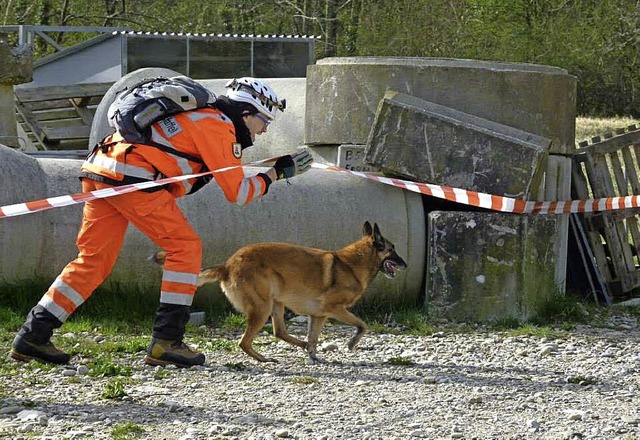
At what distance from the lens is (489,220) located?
29.7 feet

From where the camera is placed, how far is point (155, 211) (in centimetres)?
678

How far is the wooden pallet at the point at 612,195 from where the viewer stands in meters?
A: 10.1

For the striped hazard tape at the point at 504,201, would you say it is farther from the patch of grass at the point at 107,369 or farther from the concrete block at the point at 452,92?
the patch of grass at the point at 107,369

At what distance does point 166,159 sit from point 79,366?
4.59 feet

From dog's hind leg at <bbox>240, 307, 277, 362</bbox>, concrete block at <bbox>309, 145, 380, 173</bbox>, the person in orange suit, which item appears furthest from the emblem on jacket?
concrete block at <bbox>309, 145, 380, 173</bbox>

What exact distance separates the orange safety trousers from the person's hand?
2.41 ft

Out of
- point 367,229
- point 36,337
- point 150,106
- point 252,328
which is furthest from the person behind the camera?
point 367,229

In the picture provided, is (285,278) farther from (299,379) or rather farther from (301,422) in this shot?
(301,422)

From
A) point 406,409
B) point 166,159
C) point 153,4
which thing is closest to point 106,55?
point 153,4

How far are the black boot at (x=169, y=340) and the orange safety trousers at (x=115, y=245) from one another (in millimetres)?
87

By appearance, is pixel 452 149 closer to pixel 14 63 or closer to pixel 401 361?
pixel 401 361

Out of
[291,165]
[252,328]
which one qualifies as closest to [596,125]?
[291,165]

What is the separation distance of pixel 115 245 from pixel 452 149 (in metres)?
3.35

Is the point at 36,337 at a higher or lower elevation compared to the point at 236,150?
lower
